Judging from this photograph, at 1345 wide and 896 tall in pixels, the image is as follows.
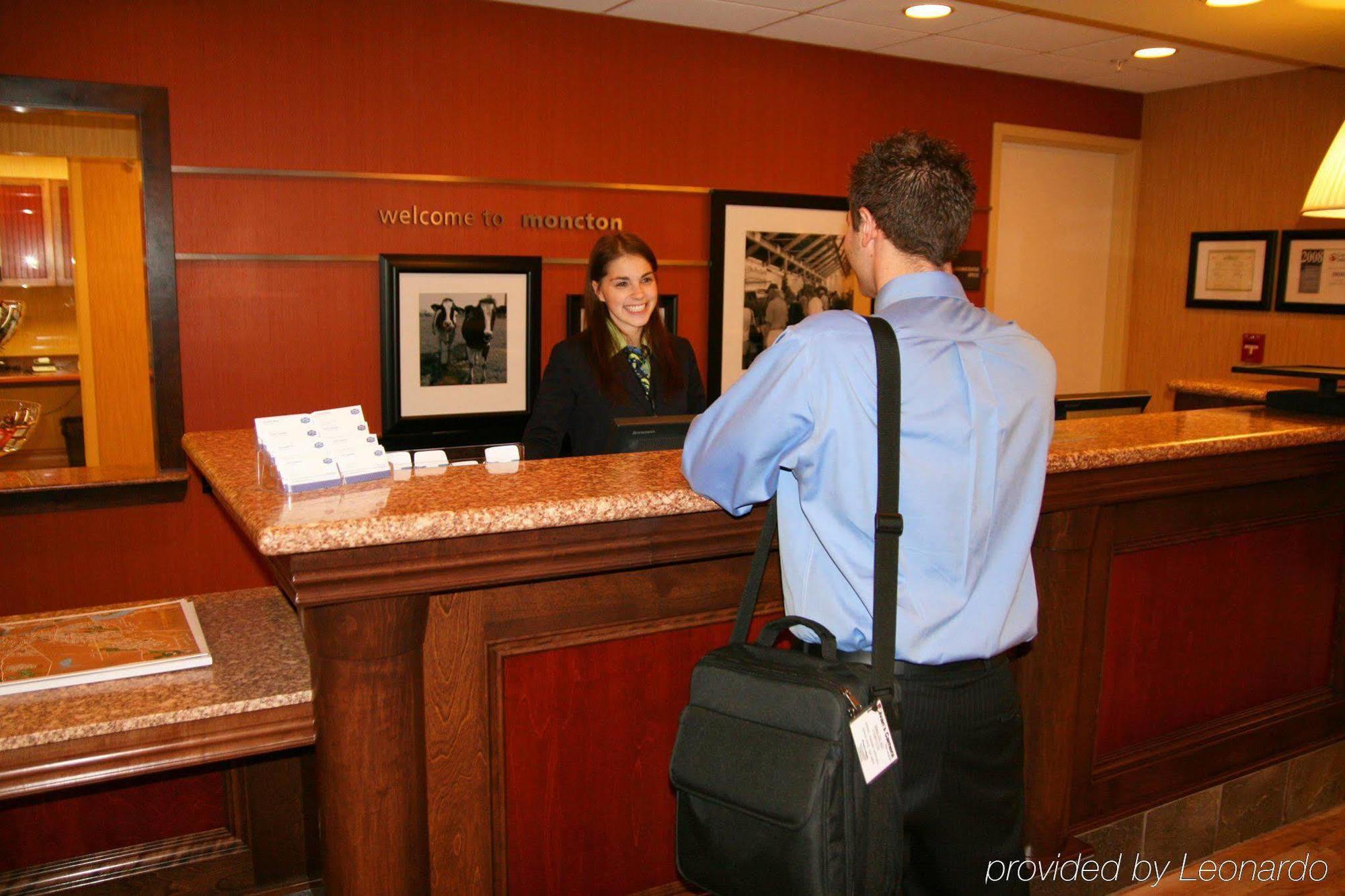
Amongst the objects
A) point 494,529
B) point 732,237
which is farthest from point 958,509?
point 732,237

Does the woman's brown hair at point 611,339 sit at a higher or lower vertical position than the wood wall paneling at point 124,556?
higher

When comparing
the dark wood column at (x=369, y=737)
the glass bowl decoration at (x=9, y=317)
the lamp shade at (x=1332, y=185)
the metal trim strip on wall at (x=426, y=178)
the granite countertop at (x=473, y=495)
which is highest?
the metal trim strip on wall at (x=426, y=178)

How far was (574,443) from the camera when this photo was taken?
345cm

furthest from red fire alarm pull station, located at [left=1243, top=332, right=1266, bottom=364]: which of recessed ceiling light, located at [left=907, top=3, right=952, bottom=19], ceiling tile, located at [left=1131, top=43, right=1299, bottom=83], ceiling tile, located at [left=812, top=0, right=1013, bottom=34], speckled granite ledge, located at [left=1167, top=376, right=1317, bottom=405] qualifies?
recessed ceiling light, located at [left=907, top=3, right=952, bottom=19]

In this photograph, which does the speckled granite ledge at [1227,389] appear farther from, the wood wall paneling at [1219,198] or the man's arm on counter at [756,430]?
the man's arm on counter at [756,430]

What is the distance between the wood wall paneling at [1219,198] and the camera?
5598 millimetres

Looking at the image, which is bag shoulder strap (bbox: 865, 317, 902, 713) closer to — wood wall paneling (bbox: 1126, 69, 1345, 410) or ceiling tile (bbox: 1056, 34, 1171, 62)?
ceiling tile (bbox: 1056, 34, 1171, 62)

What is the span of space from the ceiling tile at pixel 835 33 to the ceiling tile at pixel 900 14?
0.25 ft

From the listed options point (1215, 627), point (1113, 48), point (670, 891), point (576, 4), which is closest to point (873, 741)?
point (670, 891)

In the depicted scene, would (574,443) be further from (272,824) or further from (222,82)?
(222,82)

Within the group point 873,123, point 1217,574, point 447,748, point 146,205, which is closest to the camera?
point 447,748

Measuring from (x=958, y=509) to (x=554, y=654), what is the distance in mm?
794

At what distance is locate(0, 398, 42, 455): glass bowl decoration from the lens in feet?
12.7

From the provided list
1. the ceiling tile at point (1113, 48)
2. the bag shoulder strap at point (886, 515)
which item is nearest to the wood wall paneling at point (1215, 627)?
the bag shoulder strap at point (886, 515)
